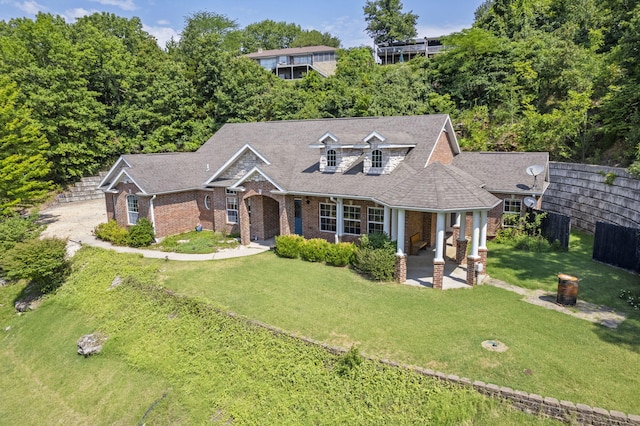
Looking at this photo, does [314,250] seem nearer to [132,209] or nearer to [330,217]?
[330,217]

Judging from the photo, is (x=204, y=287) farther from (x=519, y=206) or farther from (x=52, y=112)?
(x=52, y=112)

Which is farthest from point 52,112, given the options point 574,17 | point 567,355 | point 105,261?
point 574,17

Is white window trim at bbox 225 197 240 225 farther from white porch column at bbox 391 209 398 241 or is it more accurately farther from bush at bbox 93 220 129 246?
white porch column at bbox 391 209 398 241

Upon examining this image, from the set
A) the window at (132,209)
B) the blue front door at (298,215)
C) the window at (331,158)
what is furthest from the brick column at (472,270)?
the window at (132,209)

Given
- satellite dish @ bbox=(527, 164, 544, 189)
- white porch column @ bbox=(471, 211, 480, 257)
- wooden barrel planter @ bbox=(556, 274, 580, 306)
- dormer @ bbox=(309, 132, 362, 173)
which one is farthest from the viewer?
satellite dish @ bbox=(527, 164, 544, 189)

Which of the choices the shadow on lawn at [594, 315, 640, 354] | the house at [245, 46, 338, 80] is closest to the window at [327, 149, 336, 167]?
the shadow on lawn at [594, 315, 640, 354]

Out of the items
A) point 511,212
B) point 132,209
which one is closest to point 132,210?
point 132,209

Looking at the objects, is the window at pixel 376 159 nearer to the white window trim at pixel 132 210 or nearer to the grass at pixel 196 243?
the grass at pixel 196 243
